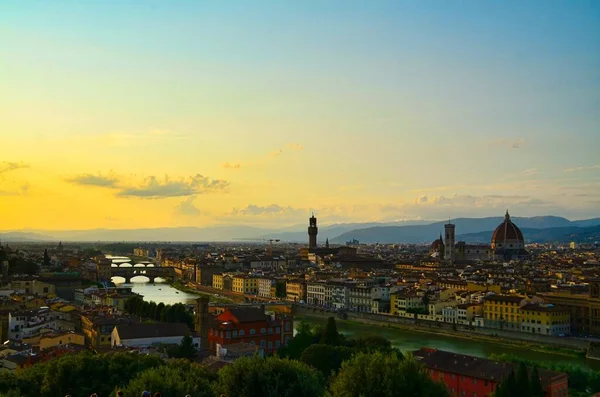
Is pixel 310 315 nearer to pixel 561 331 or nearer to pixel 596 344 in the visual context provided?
pixel 561 331

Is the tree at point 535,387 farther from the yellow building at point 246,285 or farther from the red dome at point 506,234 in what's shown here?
the red dome at point 506,234

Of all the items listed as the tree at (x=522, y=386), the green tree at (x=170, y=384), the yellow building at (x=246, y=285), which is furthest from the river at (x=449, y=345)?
the yellow building at (x=246, y=285)

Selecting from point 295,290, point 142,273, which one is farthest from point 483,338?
point 142,273

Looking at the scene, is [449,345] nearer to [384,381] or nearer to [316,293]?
[384,381]

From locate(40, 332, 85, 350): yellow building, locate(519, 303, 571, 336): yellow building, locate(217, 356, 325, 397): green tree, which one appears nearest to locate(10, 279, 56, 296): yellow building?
locate(40, 332, 85, 350): yellow building

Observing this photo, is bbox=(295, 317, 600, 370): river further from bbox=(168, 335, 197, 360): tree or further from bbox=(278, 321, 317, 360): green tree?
bbox=(168, 335, 197, 360): tree

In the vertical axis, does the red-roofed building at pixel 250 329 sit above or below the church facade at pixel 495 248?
below

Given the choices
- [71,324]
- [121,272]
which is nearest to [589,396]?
[71,324]
